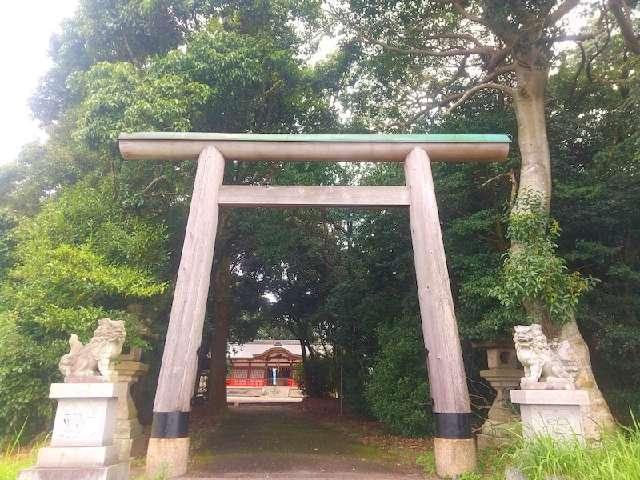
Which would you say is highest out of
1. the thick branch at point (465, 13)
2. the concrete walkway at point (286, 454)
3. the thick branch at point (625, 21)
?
the thick branch at point (465, 13)

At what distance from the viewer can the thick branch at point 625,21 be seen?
7.87 meters

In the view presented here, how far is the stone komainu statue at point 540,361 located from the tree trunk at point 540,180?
180 cm

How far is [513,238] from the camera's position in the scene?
749 cm

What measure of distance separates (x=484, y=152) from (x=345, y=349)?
1070cm

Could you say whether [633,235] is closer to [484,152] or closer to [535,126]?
[535,126]

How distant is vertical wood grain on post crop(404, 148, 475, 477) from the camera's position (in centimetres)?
531

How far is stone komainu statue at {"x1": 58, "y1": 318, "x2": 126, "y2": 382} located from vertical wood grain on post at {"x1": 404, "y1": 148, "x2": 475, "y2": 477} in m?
3.65

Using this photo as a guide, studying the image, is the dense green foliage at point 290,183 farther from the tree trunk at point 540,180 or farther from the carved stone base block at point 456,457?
the carved stone base block at point 456,457

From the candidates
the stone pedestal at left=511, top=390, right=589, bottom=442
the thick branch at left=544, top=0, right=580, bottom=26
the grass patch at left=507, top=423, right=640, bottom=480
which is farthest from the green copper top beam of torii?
the grass patch at left=507, top=423, right=640, bottom=480

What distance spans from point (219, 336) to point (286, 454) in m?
6.92

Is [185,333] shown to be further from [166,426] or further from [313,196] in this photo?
[313,196]

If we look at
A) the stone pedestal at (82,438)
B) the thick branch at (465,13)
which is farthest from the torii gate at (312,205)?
the thick branch at (465,13)

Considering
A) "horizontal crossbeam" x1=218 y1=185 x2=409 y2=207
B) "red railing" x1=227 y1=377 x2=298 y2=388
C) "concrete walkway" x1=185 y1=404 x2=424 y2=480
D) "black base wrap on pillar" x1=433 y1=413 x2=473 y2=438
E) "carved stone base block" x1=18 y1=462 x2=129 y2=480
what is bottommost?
"concrete walkway" x1=185 y1=404 x2=424 y2=480

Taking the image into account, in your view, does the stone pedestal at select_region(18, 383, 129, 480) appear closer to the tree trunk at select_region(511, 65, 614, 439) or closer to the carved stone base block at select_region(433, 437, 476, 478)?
the carved stone base block at select_region(433, 437, 476, 478)
